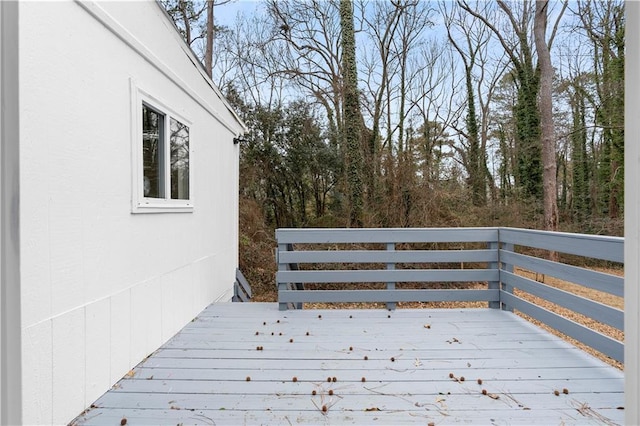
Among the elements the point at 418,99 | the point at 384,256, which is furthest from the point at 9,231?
the point at 418,99

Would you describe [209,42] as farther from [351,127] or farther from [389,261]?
[389,261]

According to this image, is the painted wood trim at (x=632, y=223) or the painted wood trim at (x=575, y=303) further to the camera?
the painted wood trim at (x=575, y=303)

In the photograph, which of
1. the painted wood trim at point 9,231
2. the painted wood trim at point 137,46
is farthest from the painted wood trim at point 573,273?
the painted wood trim at point 137,46

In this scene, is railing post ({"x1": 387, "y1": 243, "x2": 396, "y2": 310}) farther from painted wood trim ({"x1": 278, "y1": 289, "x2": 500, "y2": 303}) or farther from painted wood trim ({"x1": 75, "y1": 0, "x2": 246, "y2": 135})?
painted wood trim ({"x1": 75, "y1": 0, "x2": 246, "y2": 135})

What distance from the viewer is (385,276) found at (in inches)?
153

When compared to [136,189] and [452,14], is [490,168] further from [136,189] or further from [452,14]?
→ [136,189]

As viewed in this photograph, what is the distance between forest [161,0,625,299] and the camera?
8.43m

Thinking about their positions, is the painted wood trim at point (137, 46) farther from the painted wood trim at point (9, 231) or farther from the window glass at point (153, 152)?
the painted wood trim at point (9, 231)

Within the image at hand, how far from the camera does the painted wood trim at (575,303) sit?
2340 mm

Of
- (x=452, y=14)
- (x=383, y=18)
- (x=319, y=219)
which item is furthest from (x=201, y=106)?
(x=452, y=14)

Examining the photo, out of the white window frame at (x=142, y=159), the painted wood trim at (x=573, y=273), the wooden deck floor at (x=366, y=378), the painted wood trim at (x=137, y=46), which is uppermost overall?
the painted wood trim at (x=137, y=46)

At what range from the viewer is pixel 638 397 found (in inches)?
30.0

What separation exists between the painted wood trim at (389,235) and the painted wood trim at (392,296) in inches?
21.6

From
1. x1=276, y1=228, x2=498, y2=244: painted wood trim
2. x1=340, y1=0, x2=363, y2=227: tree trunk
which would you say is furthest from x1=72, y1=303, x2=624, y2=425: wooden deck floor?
x1=340, y1=0, x2=363, y2=227: tree trunk
